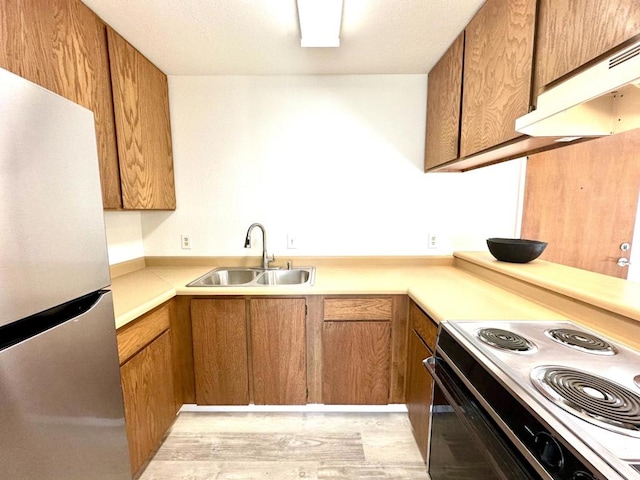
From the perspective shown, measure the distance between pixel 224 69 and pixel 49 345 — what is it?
1.86 metres

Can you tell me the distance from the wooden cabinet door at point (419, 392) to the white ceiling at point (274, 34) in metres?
1.63

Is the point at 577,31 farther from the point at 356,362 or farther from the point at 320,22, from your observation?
the point at 356,362

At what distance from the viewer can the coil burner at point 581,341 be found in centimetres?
86

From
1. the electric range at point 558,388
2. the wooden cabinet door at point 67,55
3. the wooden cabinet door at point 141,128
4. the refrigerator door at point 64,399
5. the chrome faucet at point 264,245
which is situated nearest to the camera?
the electric range at point 558,388

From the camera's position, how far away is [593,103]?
0.88 meters

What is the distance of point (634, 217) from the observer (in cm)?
189

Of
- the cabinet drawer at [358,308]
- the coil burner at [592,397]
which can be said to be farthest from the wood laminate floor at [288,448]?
the coil burner at [592,397]

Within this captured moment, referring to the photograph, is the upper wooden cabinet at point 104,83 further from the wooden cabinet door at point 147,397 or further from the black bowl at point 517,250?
the black bowl at point 517,250

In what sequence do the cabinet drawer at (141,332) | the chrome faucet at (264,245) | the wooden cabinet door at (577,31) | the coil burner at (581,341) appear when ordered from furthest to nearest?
Answer: 1. the chrome faucet at (264,245)
2. the cabinet drawer at (141,332)
3. the coil burner at (581,341)
4. the wooden cabinet door at (577,31)

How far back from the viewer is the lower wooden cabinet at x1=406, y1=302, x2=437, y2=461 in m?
1.29

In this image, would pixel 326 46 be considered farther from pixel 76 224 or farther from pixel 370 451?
pixel 370 451

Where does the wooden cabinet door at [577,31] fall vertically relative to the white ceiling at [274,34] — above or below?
below

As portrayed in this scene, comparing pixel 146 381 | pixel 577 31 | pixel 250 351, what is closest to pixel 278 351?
pixel 250 351

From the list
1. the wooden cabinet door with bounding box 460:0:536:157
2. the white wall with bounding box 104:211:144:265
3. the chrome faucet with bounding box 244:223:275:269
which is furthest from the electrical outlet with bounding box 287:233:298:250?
the wooden cabinet door with bounding box 460:0:536:157
